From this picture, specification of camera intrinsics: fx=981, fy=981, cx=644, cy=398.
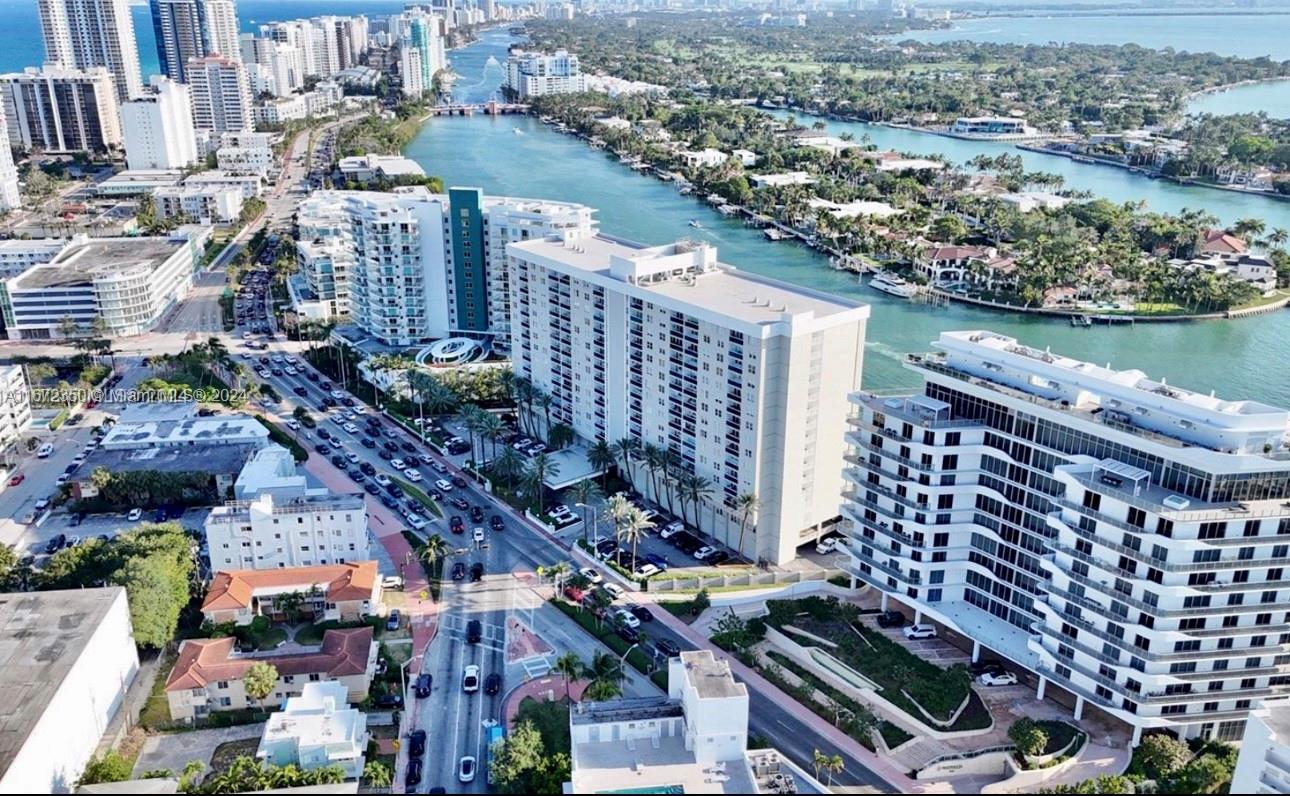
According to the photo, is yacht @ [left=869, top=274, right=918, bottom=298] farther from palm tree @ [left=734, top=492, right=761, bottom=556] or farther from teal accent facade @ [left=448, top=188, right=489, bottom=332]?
palm tree @ [left=734, top=492, right=761, bottom=556]

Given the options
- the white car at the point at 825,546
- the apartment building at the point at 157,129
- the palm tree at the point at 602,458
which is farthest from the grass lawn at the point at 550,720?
the apartment building at the point at 157,129

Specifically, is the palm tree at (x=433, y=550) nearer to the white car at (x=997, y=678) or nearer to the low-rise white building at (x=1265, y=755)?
the white car at (x=997, y=678)

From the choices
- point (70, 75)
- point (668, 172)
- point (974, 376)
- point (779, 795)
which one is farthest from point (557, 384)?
point (70, 75)

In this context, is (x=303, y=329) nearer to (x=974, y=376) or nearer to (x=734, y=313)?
(x=734, y=313)

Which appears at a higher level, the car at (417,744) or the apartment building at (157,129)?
the apartment building at (157,129)

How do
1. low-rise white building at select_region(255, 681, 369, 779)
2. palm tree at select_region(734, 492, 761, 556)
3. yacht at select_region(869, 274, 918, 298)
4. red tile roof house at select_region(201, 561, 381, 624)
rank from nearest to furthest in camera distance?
low-rise white building at select_region(255, 681, 369, 779) < red tile roof house at select_region(201, 561, 381, 624) < palm tree at select_region(734, 492, 761, 556) < yacht at select_region(869, 274, 918, 298)

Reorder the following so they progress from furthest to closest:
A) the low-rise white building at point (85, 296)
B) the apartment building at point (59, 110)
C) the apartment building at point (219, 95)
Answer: the apartment building at point (219, 95) → the apartment building at point (59, 110) → the low-rise white building at point (85, 296)

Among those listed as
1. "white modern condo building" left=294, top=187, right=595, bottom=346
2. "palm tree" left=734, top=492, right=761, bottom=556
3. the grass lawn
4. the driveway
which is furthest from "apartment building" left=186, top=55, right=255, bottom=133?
the grass lawn
